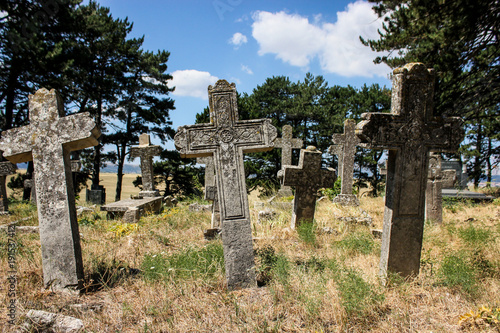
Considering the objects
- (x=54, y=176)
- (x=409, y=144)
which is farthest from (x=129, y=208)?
(x=409, y=144)

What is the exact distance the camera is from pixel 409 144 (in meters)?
3.74

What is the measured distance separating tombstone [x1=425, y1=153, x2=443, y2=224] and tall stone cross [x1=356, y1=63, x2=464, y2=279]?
4693 mm

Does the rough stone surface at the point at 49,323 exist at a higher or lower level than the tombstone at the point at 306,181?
lower

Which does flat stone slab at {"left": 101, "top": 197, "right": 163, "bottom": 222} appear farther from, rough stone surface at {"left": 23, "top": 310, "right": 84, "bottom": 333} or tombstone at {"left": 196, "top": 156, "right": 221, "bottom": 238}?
rough stone surface at {"left": 23, "top": 310, "right": 84, "bottom": 333}

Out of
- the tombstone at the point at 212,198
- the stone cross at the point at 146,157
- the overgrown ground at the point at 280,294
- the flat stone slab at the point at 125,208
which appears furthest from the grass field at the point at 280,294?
the stone cross at the point at 146,157

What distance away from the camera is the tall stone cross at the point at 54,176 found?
145 inches

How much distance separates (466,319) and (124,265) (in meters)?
4.10

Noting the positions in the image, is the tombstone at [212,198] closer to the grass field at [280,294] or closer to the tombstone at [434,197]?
the grass field at [280,294]

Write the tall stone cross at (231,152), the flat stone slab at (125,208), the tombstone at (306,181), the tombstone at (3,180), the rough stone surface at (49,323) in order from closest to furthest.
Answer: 1. the rough stone surface at (49,323)
2. the tall stone cross at (231,152)
3. the tombstone at (306,181)
4. the flat stone slab at (125,208)
5. the tombstone at (3,180)

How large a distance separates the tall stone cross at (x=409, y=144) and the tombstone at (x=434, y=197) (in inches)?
185

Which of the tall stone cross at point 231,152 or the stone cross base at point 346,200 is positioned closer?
the tall stone cross at point 231,152

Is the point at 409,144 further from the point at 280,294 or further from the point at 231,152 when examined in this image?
the point at 280,294

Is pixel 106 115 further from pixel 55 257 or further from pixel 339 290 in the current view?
pixel 339 290

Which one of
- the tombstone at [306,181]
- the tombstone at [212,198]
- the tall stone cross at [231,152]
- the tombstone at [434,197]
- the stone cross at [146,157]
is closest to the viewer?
the tall stone cross at [231,152]
